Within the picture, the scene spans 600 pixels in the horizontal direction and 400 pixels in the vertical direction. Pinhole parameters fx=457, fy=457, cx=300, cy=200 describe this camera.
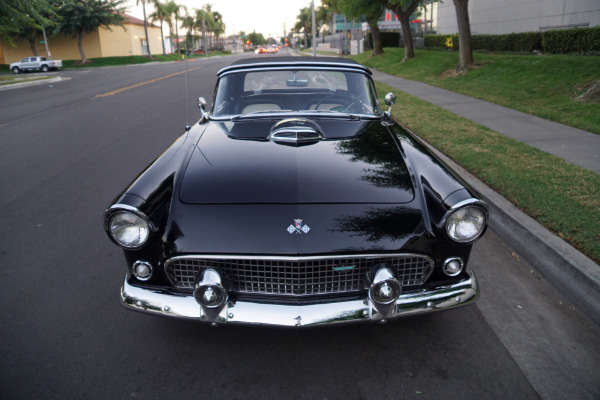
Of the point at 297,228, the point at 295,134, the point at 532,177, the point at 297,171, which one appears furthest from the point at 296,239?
the point at 532,177

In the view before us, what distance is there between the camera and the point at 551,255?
11.6ft

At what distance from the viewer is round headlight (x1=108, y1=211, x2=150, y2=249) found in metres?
2.43

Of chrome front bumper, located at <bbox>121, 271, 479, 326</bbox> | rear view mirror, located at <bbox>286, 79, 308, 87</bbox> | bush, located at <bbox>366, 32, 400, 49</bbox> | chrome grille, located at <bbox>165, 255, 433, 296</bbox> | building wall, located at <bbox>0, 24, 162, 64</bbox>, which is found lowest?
chrome front bumper, located at <bbox>121, 271, 479, 326</bbox>

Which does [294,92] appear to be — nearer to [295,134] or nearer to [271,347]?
[295,134]

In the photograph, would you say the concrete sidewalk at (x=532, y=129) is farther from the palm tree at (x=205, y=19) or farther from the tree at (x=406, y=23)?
the palm tree at (x=205, y=19)

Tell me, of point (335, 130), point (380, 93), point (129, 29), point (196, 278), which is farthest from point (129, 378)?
point (129, 29)

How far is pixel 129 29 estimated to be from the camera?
60188 mm

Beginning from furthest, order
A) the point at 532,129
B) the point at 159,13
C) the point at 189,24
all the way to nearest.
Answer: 1. the point at 189,24
2. the point at 159,13
3. the point at 532,129

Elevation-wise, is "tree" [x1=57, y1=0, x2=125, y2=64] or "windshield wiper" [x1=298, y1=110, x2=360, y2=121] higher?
"tree" [x1=57, y1=0, x2=125, y2=64]

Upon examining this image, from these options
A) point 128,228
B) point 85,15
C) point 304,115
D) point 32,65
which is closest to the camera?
point 128,228

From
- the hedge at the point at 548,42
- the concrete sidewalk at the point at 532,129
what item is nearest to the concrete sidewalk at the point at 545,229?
the concrete sidewalk at the point at 532,129

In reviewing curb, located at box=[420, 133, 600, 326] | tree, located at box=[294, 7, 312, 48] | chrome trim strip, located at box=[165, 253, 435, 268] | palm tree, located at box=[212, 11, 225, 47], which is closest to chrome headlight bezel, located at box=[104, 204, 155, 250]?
chrome trim strip, located at box=[165, 253, 435, 268]

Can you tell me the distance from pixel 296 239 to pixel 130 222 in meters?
0.90

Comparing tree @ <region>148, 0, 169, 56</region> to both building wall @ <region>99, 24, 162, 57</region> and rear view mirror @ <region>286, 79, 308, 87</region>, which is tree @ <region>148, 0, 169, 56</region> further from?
rear view mirror @ <region>286, 79, 308, 87</region>
